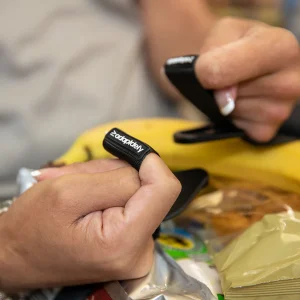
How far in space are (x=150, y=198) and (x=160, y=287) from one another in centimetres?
8

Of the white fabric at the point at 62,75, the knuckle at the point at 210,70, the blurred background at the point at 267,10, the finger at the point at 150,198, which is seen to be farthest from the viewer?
the blurred background at the point at 267,10

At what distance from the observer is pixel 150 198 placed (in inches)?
12.4

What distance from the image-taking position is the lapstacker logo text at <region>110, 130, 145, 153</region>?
0.34 meters

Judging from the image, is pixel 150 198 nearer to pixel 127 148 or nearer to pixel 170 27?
pixel 127 148

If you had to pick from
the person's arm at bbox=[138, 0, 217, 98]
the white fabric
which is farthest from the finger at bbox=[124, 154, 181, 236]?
the person's arm at bbox=[138, 0, 217, 98]

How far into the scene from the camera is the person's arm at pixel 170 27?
0.70 m

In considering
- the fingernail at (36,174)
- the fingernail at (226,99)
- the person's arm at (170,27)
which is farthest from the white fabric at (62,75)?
the fingernail at (226,99)

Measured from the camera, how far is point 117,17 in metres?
0.73

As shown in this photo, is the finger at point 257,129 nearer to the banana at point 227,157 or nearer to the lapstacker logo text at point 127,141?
the banana at point 227,157

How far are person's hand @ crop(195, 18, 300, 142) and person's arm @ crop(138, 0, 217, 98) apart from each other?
213 mm

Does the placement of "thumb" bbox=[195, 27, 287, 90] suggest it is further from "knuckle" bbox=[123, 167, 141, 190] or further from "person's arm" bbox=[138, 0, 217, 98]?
"person's arm" bbox=[138, 0, 217, 98]

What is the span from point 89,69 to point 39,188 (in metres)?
0.36

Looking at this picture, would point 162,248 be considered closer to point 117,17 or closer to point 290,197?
point 290,197

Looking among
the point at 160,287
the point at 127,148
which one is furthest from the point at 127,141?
the point at 160,287
